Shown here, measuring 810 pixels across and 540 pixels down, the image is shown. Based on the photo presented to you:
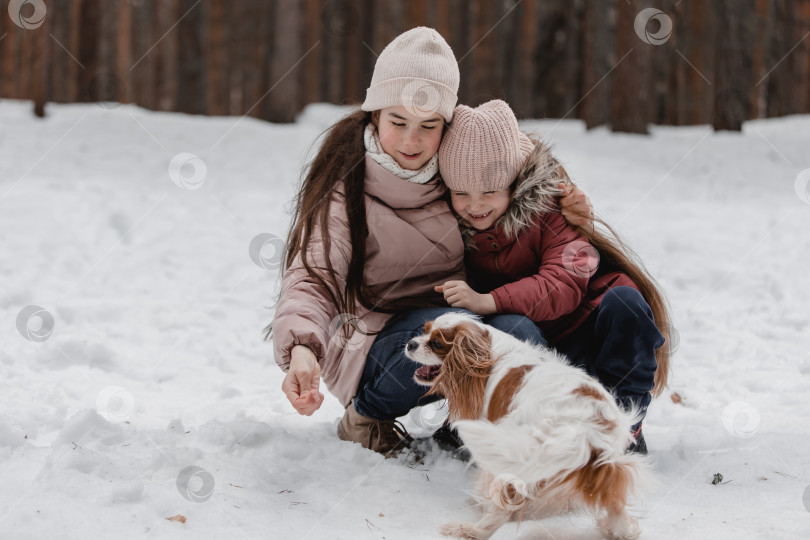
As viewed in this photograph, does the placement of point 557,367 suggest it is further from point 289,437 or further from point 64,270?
point 64,270

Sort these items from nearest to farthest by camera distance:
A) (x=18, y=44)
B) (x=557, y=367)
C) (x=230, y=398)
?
1. (x=557, y=367)
2. (x=230, y=398)
3. (x=18, y=44)

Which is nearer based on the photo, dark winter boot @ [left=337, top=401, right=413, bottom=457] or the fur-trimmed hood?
the fur-trimmed hood

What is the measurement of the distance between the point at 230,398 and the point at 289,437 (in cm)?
93

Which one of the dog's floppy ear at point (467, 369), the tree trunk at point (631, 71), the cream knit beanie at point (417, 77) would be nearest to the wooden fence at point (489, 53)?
the tree trunk at point (631, 71)

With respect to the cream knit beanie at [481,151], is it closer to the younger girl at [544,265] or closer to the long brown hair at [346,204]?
the younger girl at [544,265]

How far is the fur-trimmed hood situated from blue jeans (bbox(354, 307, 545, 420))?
38 cm

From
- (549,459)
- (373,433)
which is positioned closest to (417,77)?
(373,433)

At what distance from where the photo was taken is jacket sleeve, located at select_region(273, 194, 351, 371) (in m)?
2.70

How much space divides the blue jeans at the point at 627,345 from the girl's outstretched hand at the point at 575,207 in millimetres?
347

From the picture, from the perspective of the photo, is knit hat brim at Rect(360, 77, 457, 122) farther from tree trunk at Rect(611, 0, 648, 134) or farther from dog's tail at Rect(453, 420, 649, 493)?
tree trunk at Rect(611, 0, 648, 134)

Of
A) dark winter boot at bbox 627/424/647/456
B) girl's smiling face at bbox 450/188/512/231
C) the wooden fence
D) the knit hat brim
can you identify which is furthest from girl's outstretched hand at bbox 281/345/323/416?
the wooden fence

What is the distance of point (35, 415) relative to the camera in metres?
3.21

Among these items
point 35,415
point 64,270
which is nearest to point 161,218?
point 64,270

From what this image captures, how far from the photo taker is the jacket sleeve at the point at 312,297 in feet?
8.84
